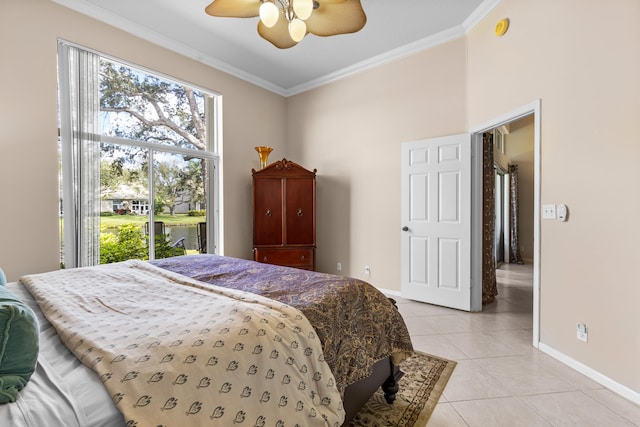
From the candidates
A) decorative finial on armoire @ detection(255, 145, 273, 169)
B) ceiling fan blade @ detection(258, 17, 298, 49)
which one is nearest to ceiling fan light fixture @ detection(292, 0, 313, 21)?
ceiling fan blade @ detection(258, 17, 298, 49)

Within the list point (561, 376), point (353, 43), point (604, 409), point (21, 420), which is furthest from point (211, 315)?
point (353, 43)

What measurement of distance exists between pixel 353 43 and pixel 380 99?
78cm

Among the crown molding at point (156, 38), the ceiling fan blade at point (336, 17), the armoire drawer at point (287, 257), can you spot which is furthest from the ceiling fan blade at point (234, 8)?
the armoire drawer at point (287, 257)

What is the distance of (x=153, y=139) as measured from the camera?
3613 millimetres

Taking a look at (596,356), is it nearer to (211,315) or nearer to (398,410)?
(398,410)

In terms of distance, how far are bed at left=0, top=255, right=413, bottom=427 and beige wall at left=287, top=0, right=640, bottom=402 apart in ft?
4.57

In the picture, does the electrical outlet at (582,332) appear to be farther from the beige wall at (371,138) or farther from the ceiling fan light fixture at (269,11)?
the ceiling fan light fixture at (269,11)

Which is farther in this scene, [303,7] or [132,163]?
[132,163]

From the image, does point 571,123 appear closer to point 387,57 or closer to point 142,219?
point 387,57

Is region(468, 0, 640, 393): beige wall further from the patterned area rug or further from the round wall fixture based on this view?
the patterned area rug

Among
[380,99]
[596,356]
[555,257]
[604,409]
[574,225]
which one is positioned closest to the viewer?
[604,409]

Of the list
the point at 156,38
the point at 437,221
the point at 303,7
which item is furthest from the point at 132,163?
the point at 437,221

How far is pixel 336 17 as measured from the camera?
2.17 meters

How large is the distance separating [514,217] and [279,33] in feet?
22.2
